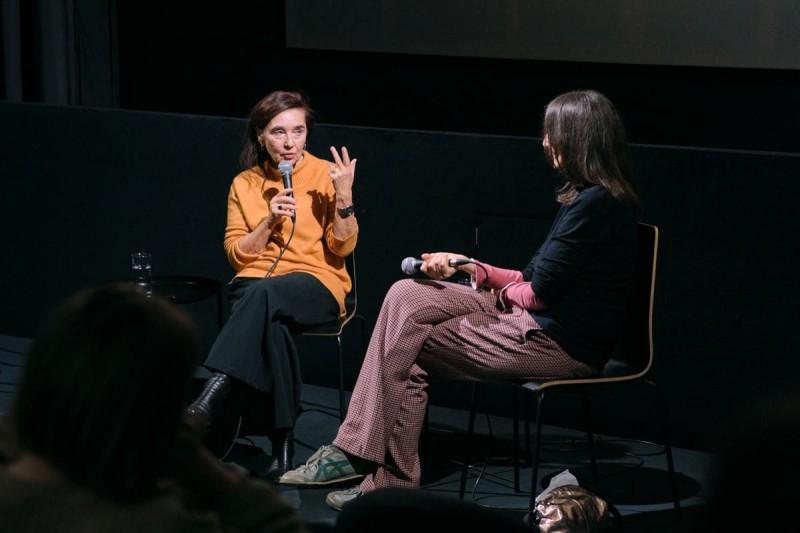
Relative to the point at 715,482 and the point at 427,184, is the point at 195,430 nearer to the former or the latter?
the point at 715,482

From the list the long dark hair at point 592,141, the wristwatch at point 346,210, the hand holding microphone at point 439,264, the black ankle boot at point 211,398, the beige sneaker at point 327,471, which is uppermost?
the long dark hair at point 592,141

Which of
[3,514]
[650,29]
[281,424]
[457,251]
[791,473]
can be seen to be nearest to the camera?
[791,473]

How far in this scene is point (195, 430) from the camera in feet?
4.25

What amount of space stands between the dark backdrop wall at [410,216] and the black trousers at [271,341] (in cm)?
65

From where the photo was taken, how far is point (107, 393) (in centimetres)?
113

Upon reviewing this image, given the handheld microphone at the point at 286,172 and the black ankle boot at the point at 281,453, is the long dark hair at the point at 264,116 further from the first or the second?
the black ankle boot at the point at 281,453

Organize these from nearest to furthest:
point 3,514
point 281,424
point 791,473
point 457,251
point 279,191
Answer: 1. point 791,473
2. point 3,514
3. point 281,424
4. point 279,191
5. point 457,251

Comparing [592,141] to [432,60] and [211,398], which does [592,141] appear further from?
[432,60]

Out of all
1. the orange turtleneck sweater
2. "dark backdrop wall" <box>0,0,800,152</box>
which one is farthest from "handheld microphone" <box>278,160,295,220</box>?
"dark backdrop wall" <box>0,0,800,152</box>

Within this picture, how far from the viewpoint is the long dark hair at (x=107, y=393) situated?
3.72 feet

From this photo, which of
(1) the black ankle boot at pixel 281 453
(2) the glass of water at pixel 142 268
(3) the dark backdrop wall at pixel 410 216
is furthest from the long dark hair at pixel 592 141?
(2) the glass of water at pixel 142 268

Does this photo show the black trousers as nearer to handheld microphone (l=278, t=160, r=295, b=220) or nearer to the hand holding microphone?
handheld microphone (l=278, t=160, r=295, b=220)

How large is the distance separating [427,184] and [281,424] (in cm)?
102

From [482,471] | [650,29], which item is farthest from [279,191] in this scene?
[650,29]
